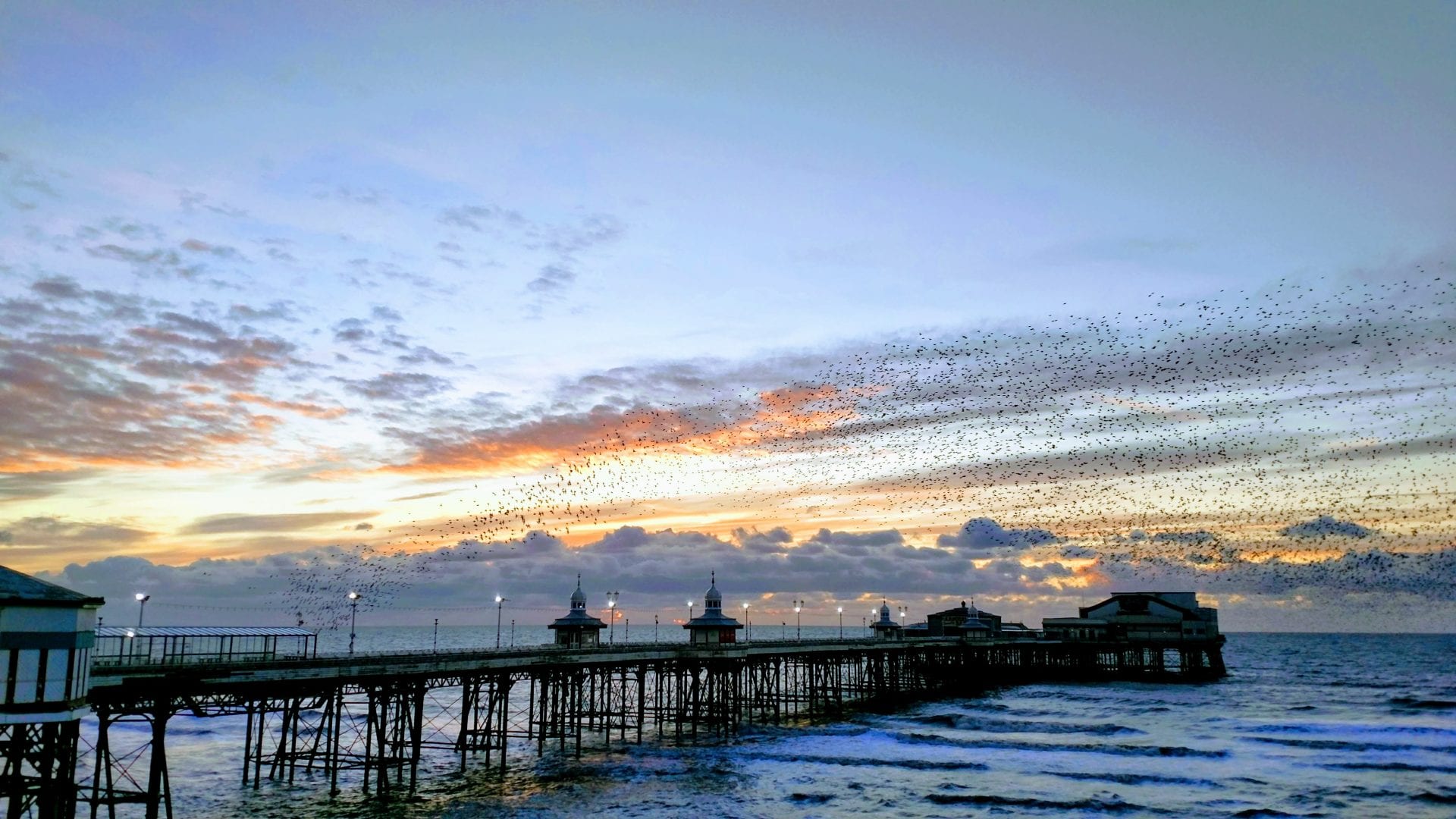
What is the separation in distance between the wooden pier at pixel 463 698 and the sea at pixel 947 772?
1.88 meters

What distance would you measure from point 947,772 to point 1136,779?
1006cm

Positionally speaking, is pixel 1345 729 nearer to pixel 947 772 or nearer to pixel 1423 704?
pixel 1423 704

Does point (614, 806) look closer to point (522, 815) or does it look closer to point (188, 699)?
point (522, 815)

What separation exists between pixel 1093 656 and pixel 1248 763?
269 ft

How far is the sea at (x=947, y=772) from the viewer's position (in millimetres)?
45156

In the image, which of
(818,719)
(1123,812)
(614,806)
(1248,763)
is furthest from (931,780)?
(818,719)

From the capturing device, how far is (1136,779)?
176ft

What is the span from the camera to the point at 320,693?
46625 mm

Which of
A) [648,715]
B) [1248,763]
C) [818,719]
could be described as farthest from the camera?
[648,715]

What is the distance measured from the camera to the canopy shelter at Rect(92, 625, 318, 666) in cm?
3731

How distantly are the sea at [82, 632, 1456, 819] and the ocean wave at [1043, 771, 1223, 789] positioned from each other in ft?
0.61

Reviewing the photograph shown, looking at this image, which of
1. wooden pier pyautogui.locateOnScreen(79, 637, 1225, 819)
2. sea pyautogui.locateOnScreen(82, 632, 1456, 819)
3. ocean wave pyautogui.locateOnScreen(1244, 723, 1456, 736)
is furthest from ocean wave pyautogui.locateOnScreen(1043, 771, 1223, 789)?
ocean wave pyautogui.locateOnScreen(1244, 723, 1456, 736)

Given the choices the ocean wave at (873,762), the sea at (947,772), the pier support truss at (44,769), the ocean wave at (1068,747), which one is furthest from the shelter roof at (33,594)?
the ocean wave at (1068,747)

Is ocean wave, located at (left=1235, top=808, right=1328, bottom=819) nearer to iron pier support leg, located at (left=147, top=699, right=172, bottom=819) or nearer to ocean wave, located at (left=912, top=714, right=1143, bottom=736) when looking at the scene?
ocean wave, located at (left=912, top=714, right=1143, bottom=736)
